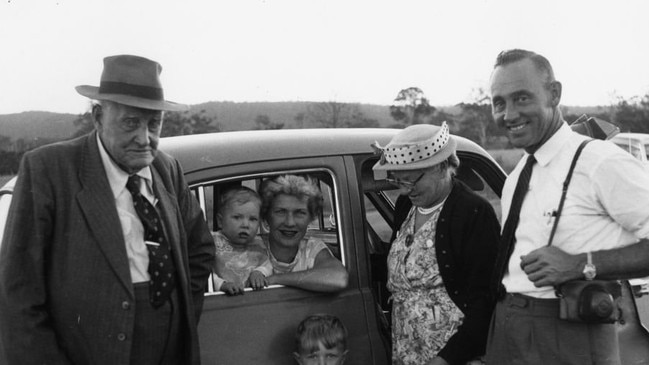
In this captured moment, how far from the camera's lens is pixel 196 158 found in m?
3.38

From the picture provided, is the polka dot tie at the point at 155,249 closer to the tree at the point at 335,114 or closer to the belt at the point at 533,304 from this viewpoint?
the belt at the point at 533,304

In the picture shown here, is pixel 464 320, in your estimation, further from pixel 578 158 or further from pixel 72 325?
pixel 72 325

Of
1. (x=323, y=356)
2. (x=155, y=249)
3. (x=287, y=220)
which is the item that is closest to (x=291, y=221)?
(x=287, y=220)

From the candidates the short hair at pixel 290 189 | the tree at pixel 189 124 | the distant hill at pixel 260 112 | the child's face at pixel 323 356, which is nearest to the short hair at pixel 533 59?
the short hair at pixel 290 189

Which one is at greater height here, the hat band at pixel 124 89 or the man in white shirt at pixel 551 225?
the hat band at pixel 124 89

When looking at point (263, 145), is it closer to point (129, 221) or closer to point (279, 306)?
point (279, 306)

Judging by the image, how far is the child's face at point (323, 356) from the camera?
342 cm

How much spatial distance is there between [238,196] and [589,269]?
65.5 inches

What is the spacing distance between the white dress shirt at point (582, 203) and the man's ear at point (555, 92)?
11 centimetres

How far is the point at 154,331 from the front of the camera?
2779 mm

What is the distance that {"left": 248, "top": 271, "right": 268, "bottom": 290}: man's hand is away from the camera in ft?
11.1

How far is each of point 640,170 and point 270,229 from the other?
1.79 meters

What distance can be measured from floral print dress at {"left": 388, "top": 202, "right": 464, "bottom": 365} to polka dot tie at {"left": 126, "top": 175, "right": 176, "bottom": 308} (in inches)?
46.7

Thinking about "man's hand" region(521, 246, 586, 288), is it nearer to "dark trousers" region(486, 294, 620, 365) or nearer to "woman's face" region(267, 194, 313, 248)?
A: "dark trousers" region(486, 294, 620, 365)
